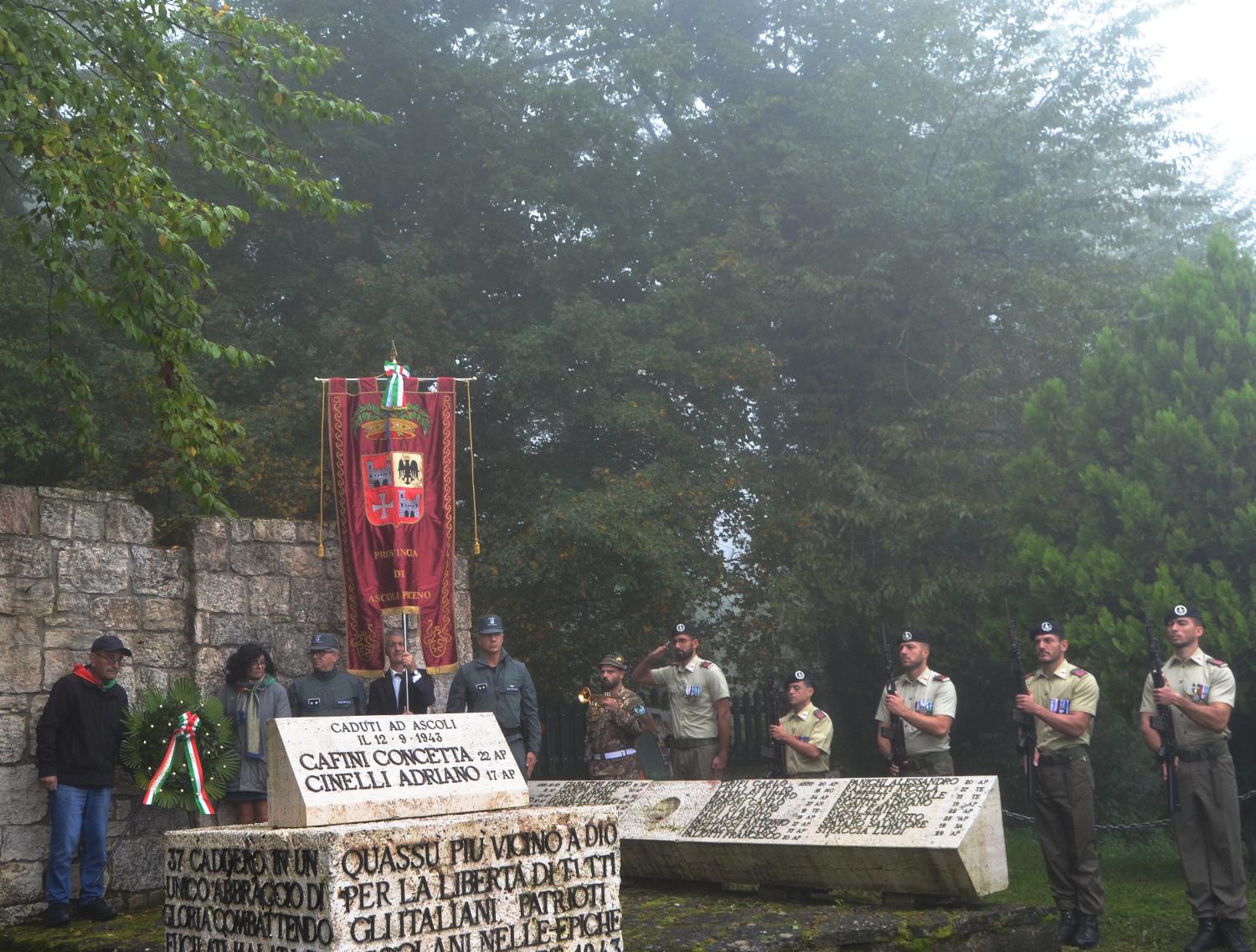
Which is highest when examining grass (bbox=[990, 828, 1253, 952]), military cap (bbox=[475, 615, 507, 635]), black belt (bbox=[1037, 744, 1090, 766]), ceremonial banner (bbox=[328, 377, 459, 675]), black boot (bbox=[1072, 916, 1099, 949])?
ceremonial banner (bbox=[328, 377, 459, 675])

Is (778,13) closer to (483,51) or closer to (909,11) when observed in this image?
(909,11)

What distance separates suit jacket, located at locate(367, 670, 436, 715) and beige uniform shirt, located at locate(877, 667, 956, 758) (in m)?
2.99

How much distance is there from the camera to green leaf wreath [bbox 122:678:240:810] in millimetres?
7535

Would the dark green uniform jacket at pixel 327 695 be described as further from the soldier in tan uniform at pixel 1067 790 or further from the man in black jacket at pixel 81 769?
the soldier in tan uniform at pixel 1067 790

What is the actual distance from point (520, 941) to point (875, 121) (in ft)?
41.2

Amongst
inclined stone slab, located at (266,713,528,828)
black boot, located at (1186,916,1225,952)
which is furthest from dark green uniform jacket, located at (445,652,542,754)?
black boot, located at (1186,916,1225,952)

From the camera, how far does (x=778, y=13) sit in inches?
680

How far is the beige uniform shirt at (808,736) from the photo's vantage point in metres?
8.02

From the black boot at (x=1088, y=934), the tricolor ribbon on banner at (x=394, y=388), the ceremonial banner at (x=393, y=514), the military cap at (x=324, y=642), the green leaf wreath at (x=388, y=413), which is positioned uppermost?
the tricolor ribbon on banner at (x=394, y=388)

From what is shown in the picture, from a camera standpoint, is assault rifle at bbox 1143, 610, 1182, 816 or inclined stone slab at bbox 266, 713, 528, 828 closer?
inclined stone slab at bbox 266, 713, 528, 828

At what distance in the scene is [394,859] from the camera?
4449 mm

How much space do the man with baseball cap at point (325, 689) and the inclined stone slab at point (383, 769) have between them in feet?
10.6

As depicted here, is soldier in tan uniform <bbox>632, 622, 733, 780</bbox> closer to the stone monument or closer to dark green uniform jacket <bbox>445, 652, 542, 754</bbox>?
dark green uniform jacket <bbox>445, 652, 542, 754</bbox>

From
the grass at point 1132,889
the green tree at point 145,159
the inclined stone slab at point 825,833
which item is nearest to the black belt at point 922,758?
the inclined stone slab at point 825,833
